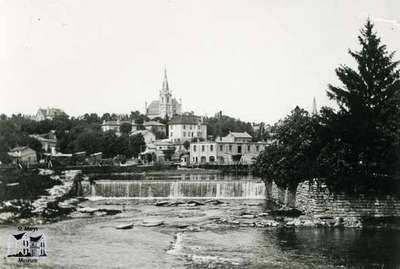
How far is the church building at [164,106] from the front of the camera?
614 ft

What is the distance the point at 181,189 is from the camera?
54.6 m

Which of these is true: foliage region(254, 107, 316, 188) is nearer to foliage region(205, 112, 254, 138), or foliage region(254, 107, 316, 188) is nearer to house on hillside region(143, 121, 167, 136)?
foliage region(205, 112, 254, 138)

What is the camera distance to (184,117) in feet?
447

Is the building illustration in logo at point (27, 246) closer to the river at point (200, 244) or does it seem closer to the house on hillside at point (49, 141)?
the river at point (200, 244)

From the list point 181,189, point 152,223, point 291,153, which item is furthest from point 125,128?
point 152,223

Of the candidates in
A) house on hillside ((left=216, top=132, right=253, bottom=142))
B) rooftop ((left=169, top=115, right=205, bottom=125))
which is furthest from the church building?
house on hillside ((left=216, top=132, right=253, bottom=142))

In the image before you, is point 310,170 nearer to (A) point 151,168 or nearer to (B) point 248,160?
(A) point 151,168

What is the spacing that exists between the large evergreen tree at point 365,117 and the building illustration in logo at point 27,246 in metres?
18.3

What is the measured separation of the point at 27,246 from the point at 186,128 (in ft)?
367

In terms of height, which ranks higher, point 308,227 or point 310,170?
point 310,170

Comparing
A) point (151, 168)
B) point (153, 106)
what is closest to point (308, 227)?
point (151, 168)

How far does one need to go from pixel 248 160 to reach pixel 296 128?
50.0 m

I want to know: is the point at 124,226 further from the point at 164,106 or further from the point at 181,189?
the point at 164,106

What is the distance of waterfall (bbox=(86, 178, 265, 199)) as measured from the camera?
53.4 meters
